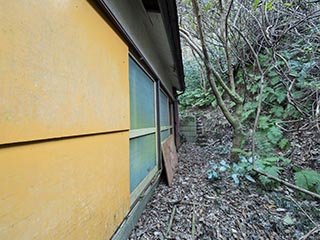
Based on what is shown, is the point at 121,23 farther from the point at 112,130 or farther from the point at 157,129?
the point at 157,129

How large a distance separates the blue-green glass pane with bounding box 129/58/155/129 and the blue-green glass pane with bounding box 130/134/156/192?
204mm

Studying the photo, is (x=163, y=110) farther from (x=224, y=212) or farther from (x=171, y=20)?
(x=224, y=212)

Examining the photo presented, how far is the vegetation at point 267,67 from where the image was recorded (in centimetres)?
301

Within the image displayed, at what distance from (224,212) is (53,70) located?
7.52 feet

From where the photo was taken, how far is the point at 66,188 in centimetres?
89

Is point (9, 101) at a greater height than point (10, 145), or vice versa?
point (9, 101)

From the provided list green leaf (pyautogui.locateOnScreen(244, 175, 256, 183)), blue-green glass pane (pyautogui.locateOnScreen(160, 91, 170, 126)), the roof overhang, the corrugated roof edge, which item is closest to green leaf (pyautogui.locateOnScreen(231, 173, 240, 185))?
green leaf (pyautogui.locateOnScreen(244, 175, 256, 183))

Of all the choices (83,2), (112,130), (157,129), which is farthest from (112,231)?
(157,129)

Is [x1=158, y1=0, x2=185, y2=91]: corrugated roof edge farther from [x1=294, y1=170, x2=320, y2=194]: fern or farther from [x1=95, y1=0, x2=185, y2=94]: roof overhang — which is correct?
[x1=294, y1=170, x2=320, y2=194]: fern

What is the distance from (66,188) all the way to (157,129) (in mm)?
2350

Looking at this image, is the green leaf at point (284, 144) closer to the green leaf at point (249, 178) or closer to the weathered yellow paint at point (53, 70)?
the green leaf at point (249, 178)

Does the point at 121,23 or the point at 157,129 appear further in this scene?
the point at 157,129

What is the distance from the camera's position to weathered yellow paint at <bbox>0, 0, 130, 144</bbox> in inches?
24.8

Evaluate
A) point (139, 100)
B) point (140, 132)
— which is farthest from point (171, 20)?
point (140, 132)
